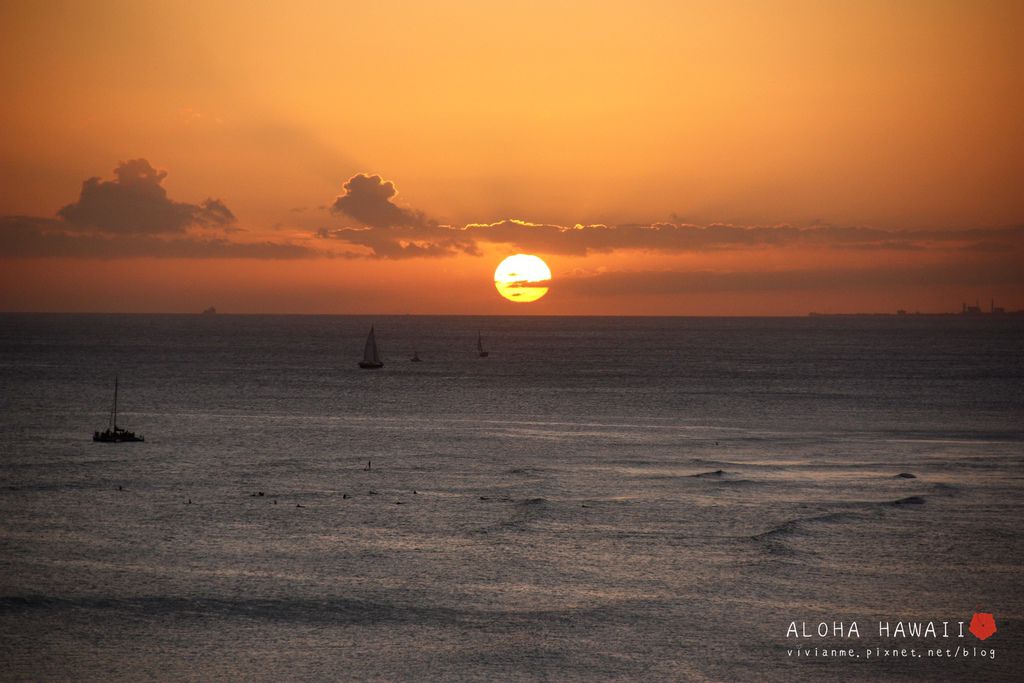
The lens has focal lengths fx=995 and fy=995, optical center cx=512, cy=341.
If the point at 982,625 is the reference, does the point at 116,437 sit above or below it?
below

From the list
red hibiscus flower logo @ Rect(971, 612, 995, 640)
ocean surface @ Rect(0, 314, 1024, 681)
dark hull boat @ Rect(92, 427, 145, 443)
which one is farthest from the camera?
dark hull boat @ Rect(92, 427, 145, 443)

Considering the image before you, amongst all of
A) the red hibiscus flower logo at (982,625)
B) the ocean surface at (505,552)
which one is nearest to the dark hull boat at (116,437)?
the ocean surface at (505,552)

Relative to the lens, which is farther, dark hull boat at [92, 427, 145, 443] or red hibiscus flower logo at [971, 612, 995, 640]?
dark hull boat at [92, 427, 145, 443]

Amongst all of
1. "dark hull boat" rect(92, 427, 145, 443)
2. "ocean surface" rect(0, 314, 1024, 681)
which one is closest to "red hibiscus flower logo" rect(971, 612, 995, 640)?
"ocean surface" rect(0, 314, 1024, 681)

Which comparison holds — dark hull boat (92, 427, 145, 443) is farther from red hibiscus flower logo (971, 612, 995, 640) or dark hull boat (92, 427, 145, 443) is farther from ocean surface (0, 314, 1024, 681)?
red hibiscus flower logo (971, 612, 995, 640)

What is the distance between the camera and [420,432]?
11525cm

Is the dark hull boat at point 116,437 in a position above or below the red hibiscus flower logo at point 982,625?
below

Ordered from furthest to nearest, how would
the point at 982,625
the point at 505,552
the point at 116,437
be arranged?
the point at 116,437, the point at 505,552, the point at 982,625

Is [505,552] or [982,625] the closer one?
[982,625]

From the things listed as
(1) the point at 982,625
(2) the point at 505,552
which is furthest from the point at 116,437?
(1) the point at 982,625

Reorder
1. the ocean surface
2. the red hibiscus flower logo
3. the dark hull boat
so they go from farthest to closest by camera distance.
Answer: the dark hull boat
the red hibiscus flower logo
the ocean surface

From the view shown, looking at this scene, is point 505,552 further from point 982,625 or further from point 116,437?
point 116,437

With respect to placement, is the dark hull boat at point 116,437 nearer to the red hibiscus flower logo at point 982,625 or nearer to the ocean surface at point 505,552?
the ocean surface at point 505,552

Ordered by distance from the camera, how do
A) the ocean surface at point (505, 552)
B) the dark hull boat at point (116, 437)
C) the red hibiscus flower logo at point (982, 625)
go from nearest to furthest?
the ocean surface at point (505, 552) < the red hibiscus flower logo at point (982, 625) < the dark hull boat at point (116, 437)
